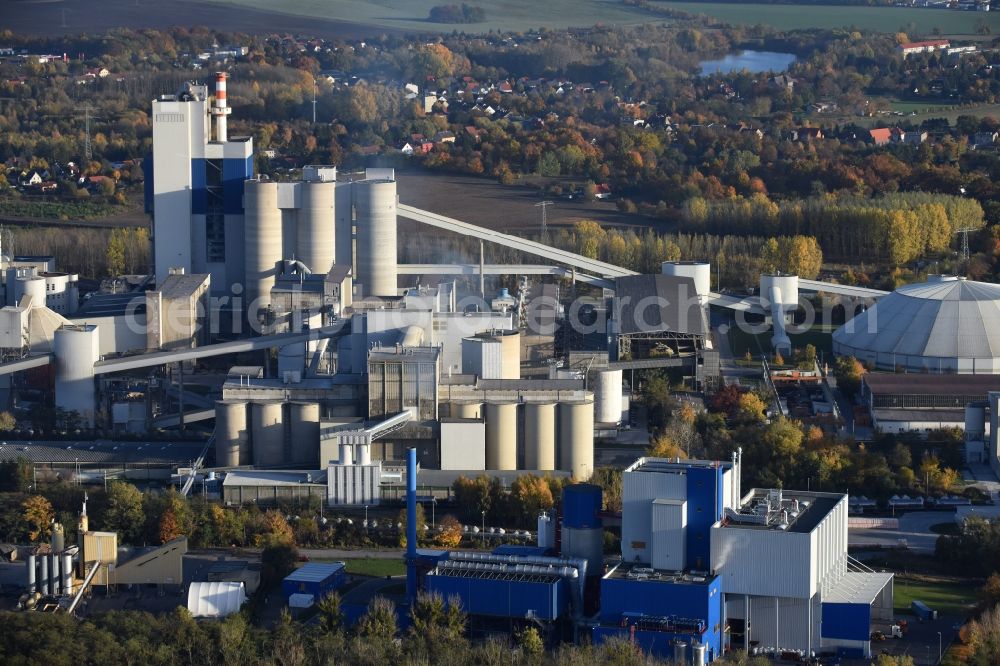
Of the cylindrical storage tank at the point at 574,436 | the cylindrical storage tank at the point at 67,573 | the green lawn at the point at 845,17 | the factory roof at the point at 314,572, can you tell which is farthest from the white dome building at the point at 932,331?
the green lawn at the point at 845,17

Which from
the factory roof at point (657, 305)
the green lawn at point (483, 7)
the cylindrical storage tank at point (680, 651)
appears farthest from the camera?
the green lawn at point (483, 7)

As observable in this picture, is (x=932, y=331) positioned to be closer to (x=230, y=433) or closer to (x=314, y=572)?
(x=230, y=433)

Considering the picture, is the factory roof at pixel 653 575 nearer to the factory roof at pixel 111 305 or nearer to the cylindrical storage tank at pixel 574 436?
the cylindrical storage tank at pixel 574 436

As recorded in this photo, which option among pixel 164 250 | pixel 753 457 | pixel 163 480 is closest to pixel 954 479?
pixel 753 457

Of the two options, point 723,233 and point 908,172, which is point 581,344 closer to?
point 723,233

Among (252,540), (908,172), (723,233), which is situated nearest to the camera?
(252,540)

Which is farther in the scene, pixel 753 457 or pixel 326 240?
pixel 326 240

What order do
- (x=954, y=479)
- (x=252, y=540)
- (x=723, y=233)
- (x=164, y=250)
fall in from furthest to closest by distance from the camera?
(x=723, y=233), (x=164, y=250), (x=954, y=479), (x=252, y=540)
